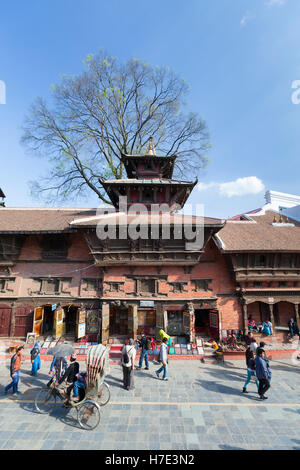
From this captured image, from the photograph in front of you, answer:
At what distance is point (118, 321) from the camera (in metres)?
14.1

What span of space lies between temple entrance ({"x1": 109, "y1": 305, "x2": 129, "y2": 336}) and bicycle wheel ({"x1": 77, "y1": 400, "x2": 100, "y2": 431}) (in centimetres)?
758

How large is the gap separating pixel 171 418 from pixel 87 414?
2.45 metres

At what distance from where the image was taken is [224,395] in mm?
7883

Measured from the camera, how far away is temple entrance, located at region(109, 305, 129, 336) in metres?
13.9

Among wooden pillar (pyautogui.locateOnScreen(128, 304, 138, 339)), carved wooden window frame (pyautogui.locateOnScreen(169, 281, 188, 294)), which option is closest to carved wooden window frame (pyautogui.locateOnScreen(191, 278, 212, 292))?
carved wooden window frame (pyautogui.locateOnScreen(169, 281, 188, 294))

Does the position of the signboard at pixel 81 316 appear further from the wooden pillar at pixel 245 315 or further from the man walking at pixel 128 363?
the wooden pillar at pixel 245 315

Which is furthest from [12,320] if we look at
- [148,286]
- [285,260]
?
[285,260]

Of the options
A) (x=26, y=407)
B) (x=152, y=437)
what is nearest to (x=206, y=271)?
(x=152, y=437)

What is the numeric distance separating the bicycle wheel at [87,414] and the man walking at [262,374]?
5331mm

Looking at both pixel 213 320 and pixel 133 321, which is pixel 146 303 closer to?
pixel 133 321

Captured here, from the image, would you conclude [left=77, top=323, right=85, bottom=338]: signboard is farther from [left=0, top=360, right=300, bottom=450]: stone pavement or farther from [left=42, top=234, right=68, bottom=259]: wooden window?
[left=42, top=234, right=68, bottom=259]: wooden window

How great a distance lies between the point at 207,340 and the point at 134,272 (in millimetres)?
6067

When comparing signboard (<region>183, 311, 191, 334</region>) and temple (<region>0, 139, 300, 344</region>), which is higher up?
temple (<region>0, 139, 300, 344</region>)
